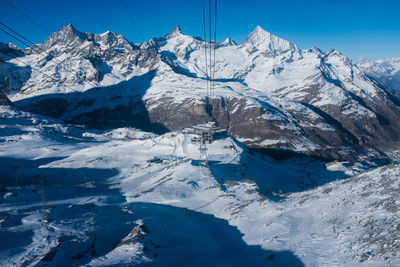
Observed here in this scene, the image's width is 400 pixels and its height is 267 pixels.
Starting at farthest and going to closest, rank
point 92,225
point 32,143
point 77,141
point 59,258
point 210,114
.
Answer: point 210,114 → point 77,141 → point 32,143 → point 92,225 → point 59,258

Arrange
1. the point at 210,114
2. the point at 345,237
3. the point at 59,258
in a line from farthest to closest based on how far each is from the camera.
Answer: the point at 210,114 → the point at 59,258 → the point at 345,237

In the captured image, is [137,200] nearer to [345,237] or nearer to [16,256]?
[16,256]

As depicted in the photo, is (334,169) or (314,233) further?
(334,169)

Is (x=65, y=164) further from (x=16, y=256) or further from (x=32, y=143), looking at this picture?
(x=16, y=256)

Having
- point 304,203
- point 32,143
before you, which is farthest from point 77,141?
point 304,203

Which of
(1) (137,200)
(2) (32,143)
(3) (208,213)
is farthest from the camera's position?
(2) (32,143)

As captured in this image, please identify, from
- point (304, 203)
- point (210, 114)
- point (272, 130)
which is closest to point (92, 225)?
point (304, 203)

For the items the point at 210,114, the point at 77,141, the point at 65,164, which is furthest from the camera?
the point at 210,114

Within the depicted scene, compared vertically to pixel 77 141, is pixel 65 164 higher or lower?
lower

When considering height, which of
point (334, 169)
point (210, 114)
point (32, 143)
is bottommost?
point (334, 169)
